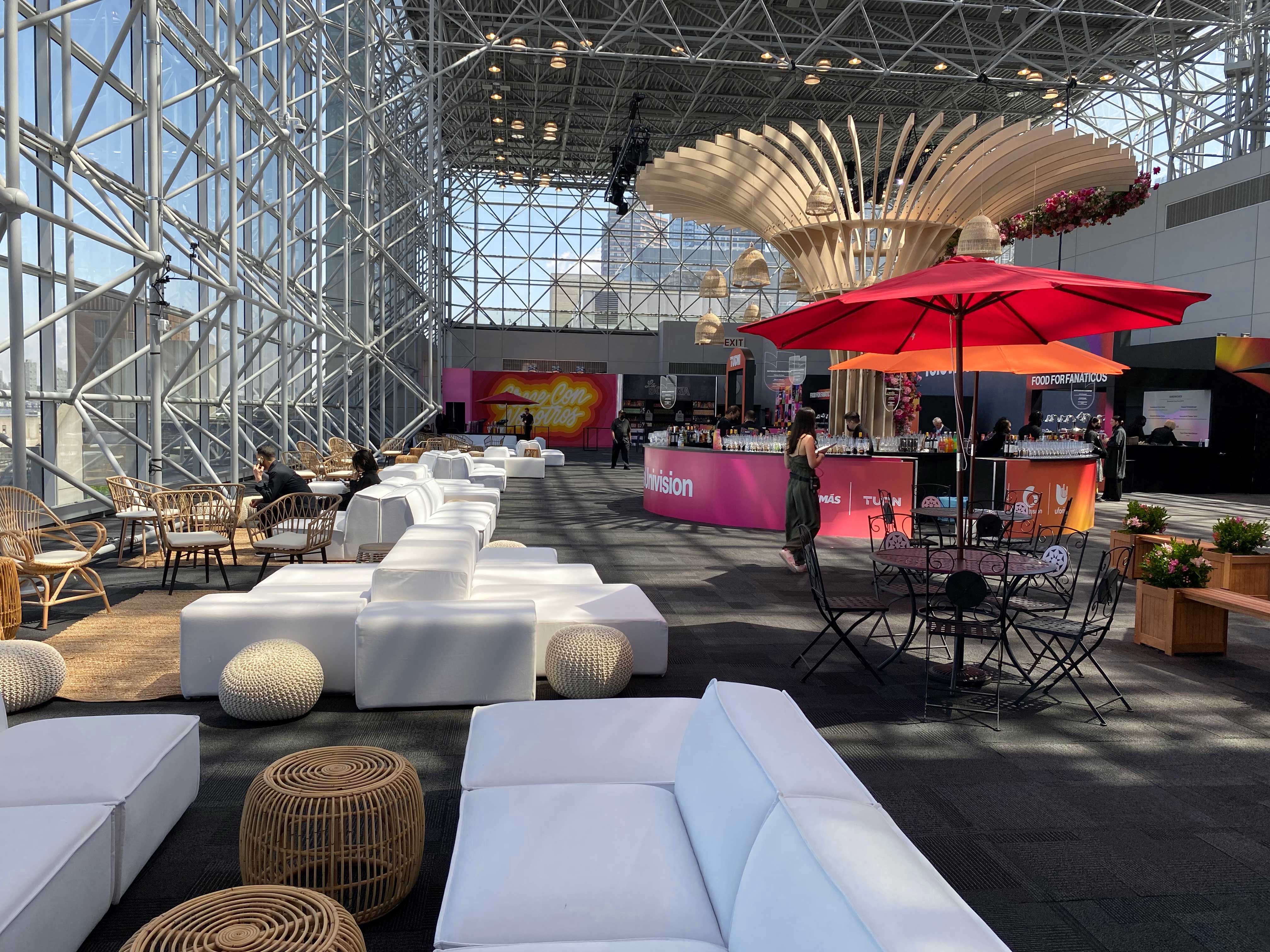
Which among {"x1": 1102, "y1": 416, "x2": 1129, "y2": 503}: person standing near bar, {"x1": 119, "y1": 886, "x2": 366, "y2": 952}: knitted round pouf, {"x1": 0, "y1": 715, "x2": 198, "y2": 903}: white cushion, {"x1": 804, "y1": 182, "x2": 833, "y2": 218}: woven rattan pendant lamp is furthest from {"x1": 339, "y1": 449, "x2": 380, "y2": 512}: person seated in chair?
{"x1": 1102, "y1": 416, "x2": 1129, "y2": 503}: person standing near bar

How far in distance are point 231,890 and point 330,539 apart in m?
5.76

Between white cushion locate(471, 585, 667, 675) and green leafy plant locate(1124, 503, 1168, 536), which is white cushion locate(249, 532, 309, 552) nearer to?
white cushion locate(471, 585, 667, 675)

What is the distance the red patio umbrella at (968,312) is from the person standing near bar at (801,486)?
163cm

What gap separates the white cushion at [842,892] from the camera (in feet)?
4.71

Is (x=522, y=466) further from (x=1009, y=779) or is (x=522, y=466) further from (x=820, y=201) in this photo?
(x=1009, y=779)

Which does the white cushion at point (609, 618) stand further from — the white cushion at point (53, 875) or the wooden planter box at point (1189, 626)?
the wooden planter box at point (1189, 626)

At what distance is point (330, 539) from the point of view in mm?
7793

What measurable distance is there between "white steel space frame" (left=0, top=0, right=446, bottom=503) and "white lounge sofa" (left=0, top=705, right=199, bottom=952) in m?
4.97

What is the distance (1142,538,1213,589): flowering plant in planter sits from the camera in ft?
20.2

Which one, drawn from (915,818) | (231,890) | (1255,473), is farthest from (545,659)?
(1255,473)

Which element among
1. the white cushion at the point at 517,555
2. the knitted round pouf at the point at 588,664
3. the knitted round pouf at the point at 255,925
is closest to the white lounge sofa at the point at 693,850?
the knitted round pouf at the point at 255,925

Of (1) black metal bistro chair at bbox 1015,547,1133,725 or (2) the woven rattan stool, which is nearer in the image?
(2) the woven rattan stool

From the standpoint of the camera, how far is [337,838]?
2.83 metres

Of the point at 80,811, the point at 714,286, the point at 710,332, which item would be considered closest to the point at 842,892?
the point at 80,811
